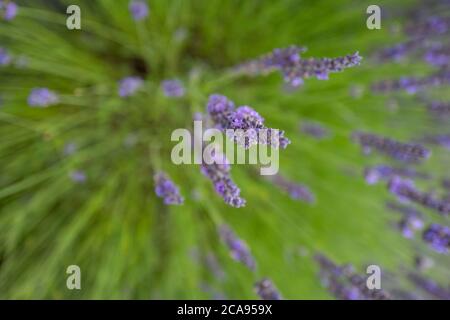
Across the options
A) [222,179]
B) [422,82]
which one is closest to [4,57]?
[222,179]

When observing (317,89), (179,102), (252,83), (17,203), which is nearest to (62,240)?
(17,203)

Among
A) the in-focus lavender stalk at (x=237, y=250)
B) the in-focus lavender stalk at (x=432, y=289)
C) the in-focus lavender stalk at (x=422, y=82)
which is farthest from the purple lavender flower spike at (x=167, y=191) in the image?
the in-focus lavender stalk at (x=432, y=289)

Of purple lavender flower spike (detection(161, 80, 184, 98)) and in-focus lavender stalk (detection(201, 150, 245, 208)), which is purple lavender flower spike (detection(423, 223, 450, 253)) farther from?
purple lavender flower spike (detection(161, 80, 184, 98))

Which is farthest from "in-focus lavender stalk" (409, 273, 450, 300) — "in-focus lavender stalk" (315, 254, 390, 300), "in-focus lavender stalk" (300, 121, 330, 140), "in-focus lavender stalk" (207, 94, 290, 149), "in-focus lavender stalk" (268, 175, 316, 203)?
"in-focus lavender stalk" (207, 94, 290, 149)

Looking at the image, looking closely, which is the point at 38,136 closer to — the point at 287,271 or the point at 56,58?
the point at 56,58

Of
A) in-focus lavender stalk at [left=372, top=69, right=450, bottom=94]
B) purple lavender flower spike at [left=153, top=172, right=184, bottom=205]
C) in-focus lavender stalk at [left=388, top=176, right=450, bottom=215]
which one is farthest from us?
in-focus lavender stalk at [left=372, top=69, right=450, bottom=94]

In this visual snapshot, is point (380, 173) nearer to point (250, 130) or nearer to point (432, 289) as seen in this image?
point (432, 289)

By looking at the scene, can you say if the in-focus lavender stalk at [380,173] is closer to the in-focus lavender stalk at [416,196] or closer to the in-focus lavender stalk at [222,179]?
the in-focus lavender stalk at [416,196]
